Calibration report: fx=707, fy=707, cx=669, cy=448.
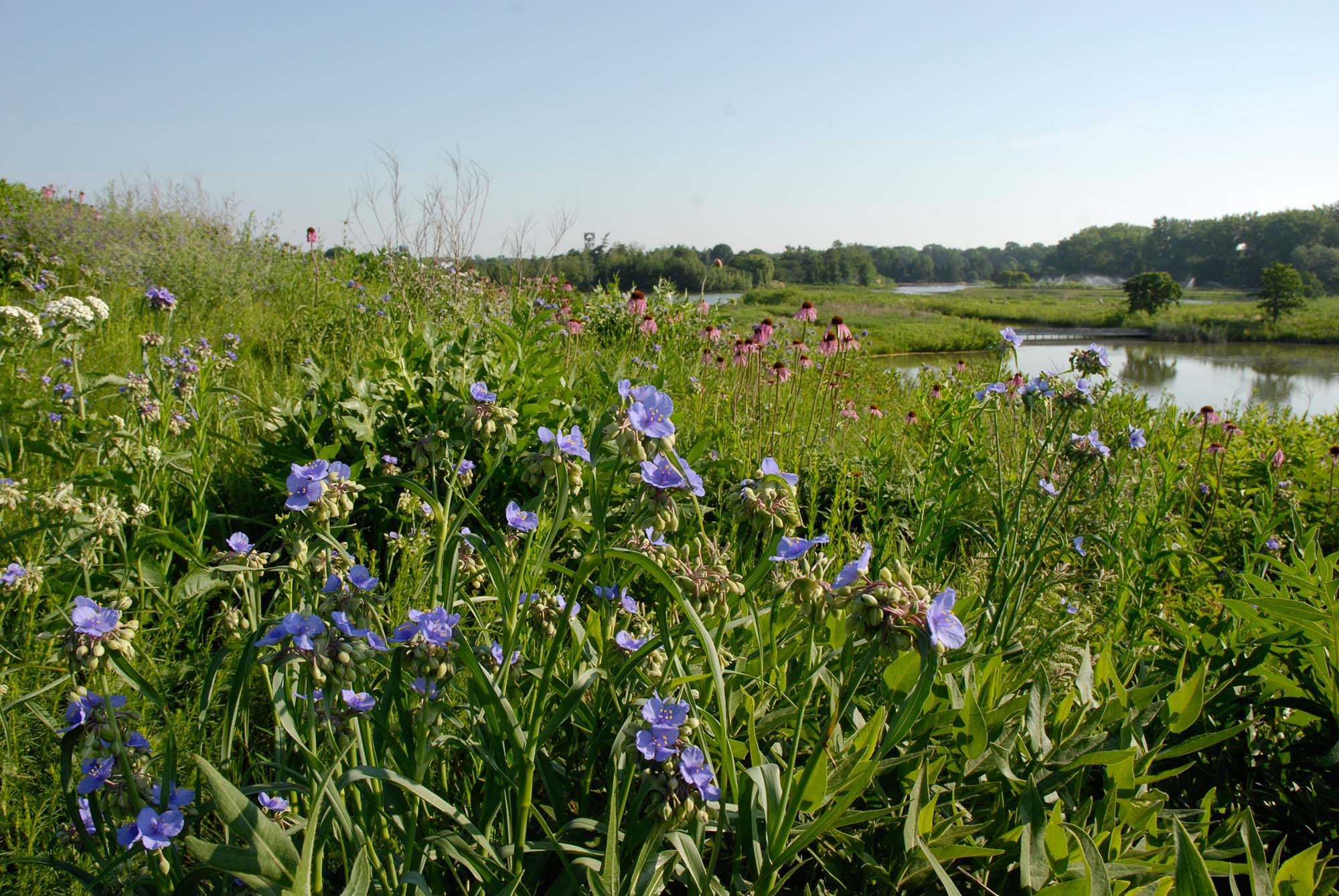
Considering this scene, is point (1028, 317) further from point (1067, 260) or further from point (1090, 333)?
point (1067, 260)

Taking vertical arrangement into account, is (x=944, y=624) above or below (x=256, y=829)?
above

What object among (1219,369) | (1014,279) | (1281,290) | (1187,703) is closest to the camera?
(1187,703)

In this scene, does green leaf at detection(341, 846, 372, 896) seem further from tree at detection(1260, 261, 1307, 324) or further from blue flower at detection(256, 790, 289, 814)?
tree at detection(1260, 261, 1307, 324)

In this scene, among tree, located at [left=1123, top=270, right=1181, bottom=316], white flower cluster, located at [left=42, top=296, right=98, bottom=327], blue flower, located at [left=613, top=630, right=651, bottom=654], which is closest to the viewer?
blue flower, located at [left=613, top=630, right=651, bottom=654]

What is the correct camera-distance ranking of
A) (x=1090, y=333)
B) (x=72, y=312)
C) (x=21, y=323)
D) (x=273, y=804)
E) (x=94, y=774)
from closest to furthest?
(x=94, y=774) < (x=273, y=804) < (x=72, y=312) < (x=21, y=323) < (x=1090, y=333)

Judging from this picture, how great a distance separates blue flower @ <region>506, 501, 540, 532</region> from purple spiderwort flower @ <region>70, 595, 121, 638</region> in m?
0.48

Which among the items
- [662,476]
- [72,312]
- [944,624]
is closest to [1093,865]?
[944,624]

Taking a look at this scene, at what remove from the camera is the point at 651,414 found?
852mm

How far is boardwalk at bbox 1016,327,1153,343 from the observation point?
27953 millimetres

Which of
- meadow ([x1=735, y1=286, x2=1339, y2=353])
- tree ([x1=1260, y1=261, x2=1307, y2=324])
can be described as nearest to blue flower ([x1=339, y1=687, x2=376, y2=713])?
meadow ([x1=735, y1=286, x2=1339, y2=353])

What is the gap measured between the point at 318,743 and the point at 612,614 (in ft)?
1.63

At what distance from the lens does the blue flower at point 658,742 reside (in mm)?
817

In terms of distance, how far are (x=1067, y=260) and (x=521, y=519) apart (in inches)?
3265

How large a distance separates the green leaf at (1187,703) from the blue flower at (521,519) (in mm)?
1131
